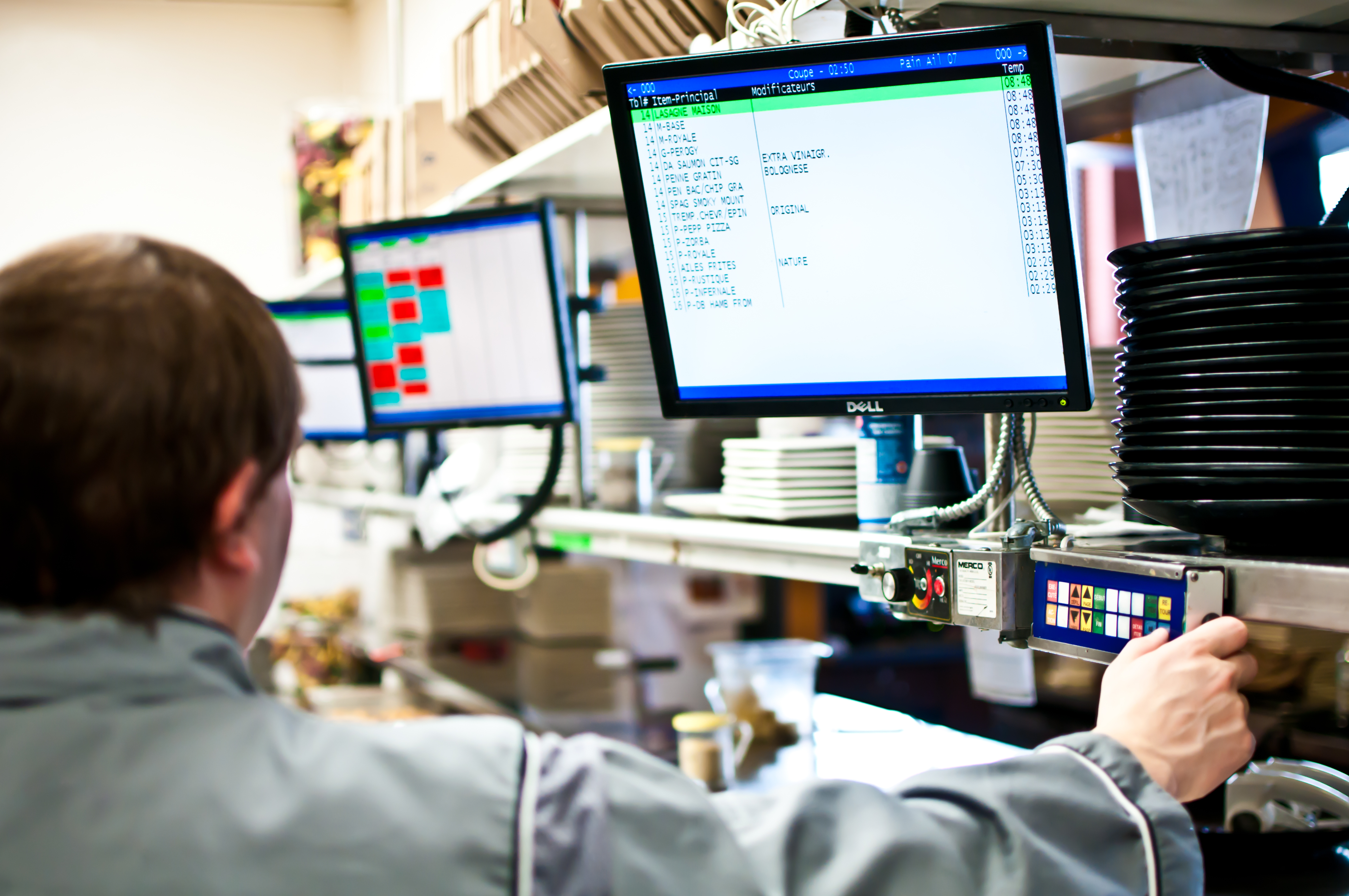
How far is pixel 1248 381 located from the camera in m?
0.95

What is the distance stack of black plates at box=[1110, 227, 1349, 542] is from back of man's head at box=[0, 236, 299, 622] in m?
0.75

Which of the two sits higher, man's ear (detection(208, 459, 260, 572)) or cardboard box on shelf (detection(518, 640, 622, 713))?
man's ear (detection(208, 459, 260, 572))

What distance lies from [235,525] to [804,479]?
3.15 ft

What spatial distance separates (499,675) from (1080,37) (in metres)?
2.48

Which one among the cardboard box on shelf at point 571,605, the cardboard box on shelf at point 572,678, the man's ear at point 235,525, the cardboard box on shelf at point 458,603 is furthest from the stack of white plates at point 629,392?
the man's ear at point 235,525

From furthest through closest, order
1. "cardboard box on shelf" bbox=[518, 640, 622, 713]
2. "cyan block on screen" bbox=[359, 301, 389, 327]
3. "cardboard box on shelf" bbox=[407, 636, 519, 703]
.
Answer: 1. "cardboard box on shelf" bbox=[407, 636, 519, 703]
2. "cardboard box on shelf" bbox=[518, 640, 622, 713]
3. "cyan block on screen" bbox=[359, 301, 389, 327]

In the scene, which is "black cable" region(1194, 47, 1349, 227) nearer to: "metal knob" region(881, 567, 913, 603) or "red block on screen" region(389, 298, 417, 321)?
"metal knob" region(881, 567, 913, 603)

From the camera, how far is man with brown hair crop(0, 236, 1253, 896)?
692 mm

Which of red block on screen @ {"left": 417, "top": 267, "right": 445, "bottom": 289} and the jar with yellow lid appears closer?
the jar with yellow lid

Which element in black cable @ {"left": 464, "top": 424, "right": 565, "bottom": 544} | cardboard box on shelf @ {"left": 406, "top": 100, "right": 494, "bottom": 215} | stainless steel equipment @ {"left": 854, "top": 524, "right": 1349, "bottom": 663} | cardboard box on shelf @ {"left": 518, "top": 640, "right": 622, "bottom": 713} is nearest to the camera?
stainless steel equipment @ {"left": 854, "top": 524, "right": 1349, "bottom": 663}

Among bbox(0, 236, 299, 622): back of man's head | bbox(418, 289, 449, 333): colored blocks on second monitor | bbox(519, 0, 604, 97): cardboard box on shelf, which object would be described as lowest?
bbox(0, 236, 299, 622): back of man's head

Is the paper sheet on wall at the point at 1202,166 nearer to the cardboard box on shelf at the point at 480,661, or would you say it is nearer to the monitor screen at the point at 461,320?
the monitor screen at the point at 461,320

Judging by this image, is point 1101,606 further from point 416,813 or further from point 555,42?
point 555,42
